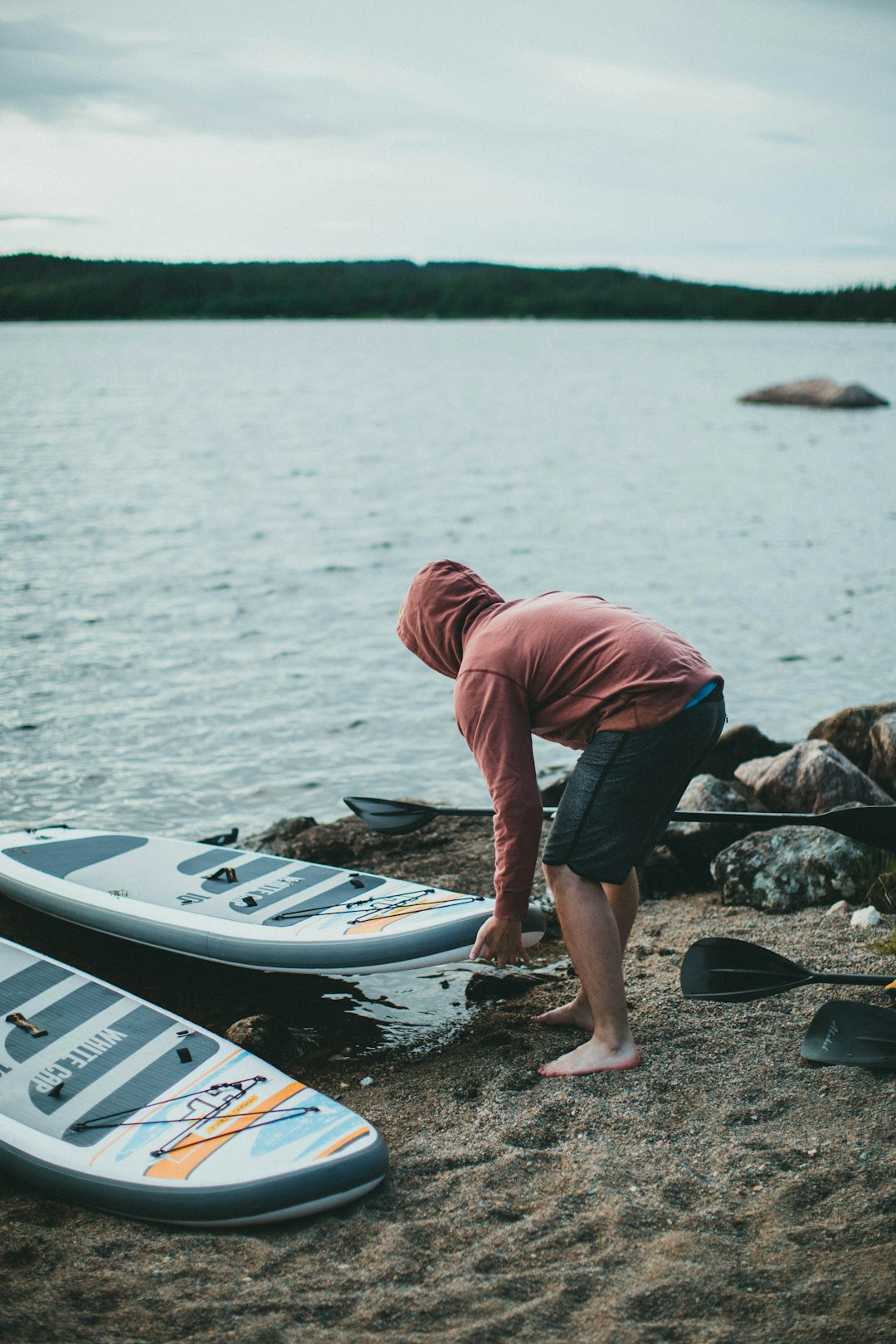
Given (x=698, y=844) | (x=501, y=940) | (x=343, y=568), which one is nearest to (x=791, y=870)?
(x=698, y=844)

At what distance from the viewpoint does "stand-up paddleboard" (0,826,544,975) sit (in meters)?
4.36

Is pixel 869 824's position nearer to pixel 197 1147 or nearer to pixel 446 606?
pixel 446 606

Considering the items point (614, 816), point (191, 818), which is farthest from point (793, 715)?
point (614, 816)

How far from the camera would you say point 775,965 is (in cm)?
381

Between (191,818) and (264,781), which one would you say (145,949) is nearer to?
(191,818)

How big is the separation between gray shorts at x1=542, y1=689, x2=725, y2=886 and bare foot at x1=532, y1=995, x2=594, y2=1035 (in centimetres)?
81

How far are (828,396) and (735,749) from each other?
128ft

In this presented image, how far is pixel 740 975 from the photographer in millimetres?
3781

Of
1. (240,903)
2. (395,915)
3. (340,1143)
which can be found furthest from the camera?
(240,903)

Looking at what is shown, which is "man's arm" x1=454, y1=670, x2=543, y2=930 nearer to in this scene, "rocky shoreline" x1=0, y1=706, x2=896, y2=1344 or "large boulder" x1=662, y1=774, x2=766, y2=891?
"rocky shoreline" x1=0, y1=706, x2=896, y2=1344

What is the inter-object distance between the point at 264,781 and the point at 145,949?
2769 millimetres

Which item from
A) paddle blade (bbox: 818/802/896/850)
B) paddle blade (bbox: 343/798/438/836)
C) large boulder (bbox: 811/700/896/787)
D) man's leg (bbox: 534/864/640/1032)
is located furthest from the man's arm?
large boulder (bbox: 811/700/896/787)

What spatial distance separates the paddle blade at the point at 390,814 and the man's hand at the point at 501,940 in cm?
162

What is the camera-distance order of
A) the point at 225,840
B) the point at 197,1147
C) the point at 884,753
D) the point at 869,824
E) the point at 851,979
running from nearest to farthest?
the point at 197,1147 < the point at 851,979 < the point at 869,824 < the point at 225,840 < the point at 884,753
